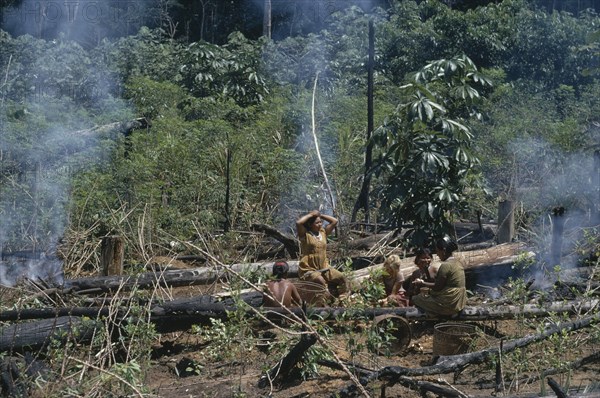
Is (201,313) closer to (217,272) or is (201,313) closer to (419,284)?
(217,272)

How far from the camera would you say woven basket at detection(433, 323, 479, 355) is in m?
7.80

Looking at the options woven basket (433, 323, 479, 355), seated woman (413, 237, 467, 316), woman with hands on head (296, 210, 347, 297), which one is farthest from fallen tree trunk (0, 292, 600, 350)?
woman with hands on head (296, 210, 347, 297)

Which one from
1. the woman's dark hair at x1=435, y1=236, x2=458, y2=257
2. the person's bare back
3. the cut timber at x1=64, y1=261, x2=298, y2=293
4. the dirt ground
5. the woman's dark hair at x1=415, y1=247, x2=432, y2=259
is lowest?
the dirt ground

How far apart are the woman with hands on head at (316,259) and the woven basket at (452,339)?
1476 mm

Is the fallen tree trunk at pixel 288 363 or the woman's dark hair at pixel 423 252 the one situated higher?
the woman's dark hair at pixel 423 252

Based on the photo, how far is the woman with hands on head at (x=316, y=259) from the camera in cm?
927

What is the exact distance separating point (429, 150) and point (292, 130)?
5712 millimetres

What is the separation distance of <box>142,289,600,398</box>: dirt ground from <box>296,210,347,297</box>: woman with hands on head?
0.98 meters

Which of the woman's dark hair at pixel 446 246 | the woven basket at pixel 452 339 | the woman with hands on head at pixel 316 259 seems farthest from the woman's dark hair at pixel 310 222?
the woven basket at pixel 452 339

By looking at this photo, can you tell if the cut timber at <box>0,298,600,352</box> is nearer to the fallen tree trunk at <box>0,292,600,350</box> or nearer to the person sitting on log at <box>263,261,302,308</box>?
the fallen tree trunk at <box>0,292,600,350</box>

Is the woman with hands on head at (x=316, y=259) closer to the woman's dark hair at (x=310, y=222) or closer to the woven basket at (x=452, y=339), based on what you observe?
the woman's dark hair at (x=310, y=222)

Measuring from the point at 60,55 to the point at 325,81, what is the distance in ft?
17.3

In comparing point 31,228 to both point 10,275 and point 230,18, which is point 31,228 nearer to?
point 10,275

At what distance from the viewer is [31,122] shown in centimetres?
1307
